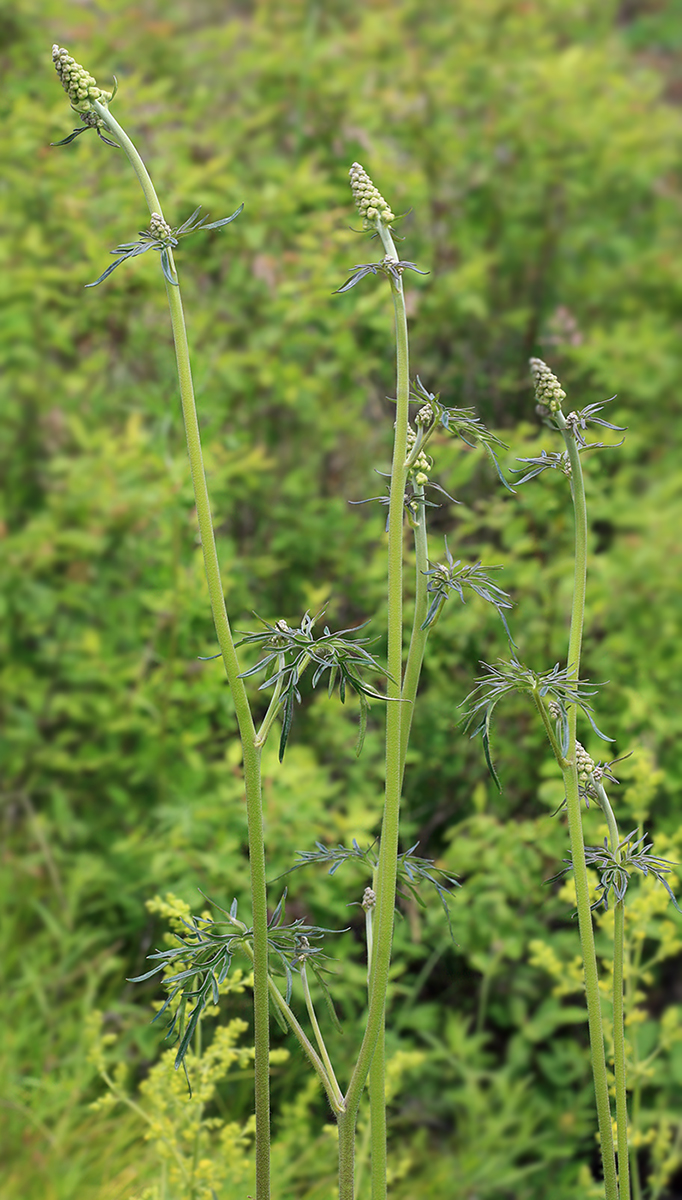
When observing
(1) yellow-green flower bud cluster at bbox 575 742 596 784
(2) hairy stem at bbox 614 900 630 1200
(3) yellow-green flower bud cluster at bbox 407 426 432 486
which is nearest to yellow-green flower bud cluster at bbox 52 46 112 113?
(3) yellow-green flower bud cluster at bbox 407 426 432 486

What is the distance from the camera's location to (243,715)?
1.10 metres

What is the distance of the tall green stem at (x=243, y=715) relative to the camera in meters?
1.08

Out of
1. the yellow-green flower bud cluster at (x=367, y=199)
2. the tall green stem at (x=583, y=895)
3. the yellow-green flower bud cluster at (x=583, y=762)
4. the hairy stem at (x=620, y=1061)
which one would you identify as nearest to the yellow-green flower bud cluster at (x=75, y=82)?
the yellow-green flower bud cluster at (x=367, y=199)

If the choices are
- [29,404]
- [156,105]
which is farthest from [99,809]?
[156,105]

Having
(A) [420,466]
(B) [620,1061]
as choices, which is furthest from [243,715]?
(B) [620,1061]

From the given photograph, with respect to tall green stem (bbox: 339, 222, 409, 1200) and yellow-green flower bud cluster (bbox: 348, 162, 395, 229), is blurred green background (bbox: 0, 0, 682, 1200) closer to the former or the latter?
tall green stem (bbox: 339, 222, 409, 1200)

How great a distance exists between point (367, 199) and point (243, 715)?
1.76 ft

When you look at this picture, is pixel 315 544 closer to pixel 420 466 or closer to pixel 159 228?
pixel 420 466

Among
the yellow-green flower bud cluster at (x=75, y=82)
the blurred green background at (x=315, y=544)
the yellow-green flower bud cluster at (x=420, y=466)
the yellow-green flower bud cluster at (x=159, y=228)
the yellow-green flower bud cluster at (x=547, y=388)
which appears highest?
the yellow-green flower bud cluster at (x=75, y=82)

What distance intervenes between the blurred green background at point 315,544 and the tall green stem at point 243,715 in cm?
55

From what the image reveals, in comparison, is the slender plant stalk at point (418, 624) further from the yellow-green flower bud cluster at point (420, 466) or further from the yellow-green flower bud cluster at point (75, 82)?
the yellow-green flower bud cluster at point (75, 82)

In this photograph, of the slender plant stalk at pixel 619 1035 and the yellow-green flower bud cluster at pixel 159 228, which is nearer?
the yellow-green flower bud cluster at pixel 159 228

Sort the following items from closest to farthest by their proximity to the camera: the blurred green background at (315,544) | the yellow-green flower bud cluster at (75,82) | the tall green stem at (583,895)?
the yellow-green flower bud cluster at (75,82) < the tall green stem at (583,895) < the blurred green background at (315,544)

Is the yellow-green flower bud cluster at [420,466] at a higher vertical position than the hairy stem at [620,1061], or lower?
higher
